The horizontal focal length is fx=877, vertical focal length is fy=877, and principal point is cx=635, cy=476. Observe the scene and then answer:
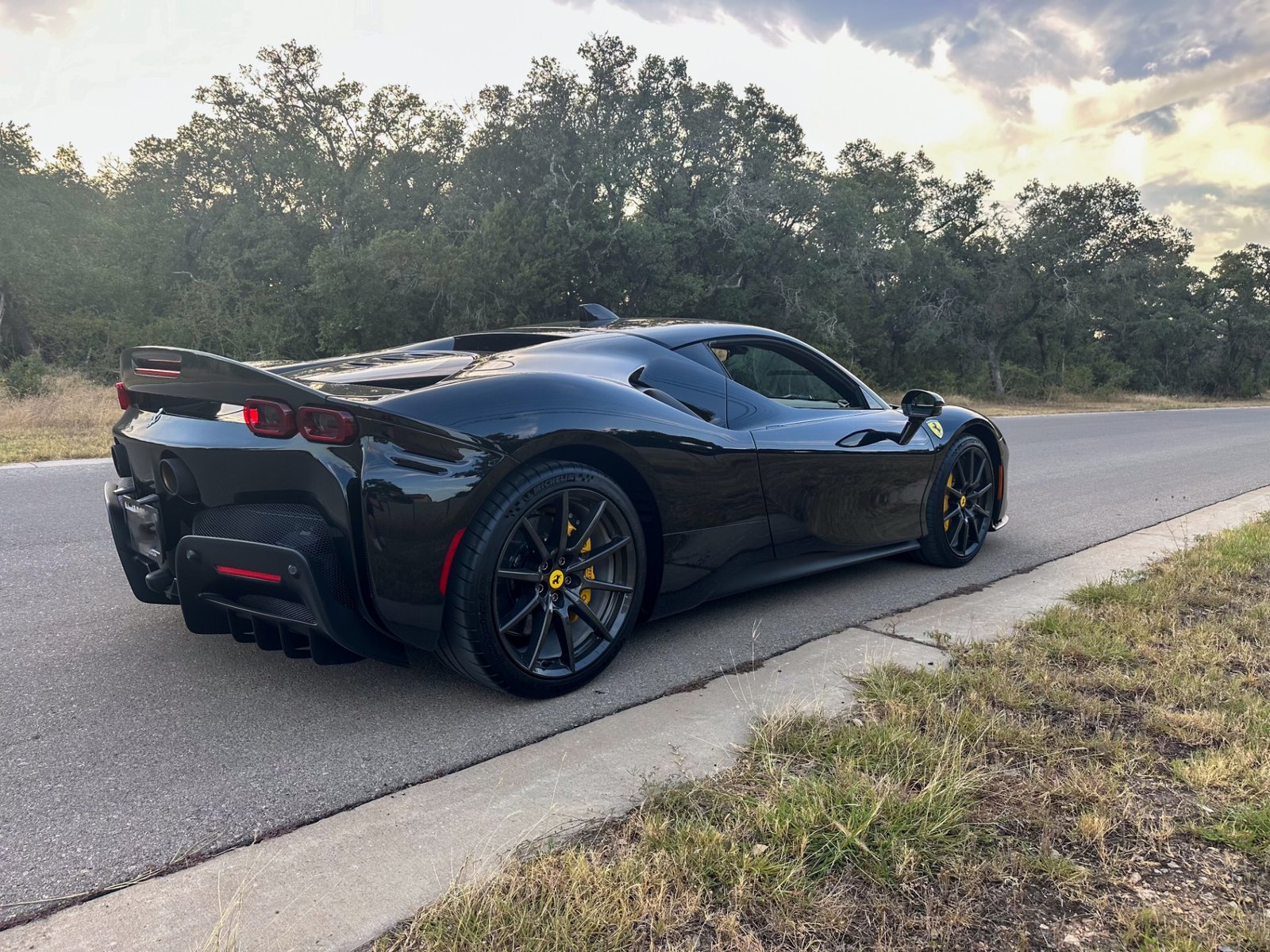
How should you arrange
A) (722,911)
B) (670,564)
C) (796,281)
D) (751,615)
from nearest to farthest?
(722,911) < (670,564) < (751,615) < (796,281)

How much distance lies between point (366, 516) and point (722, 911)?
1424 millimetres

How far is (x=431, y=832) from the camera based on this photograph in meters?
2.02

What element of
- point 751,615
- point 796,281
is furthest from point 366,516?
point 796,281

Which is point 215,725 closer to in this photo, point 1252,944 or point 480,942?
point 480,942

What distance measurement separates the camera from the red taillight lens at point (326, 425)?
2.50 meters

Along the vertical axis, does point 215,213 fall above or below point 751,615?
above

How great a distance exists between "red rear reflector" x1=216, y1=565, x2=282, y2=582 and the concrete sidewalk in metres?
0.72

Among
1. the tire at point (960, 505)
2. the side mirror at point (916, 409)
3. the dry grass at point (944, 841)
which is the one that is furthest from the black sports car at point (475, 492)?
the tire at point (960, 505)

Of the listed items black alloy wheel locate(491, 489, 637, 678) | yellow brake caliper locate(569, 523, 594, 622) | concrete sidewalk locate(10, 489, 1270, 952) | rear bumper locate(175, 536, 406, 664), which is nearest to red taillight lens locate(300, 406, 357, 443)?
rear bumper locate(175, 536, 406, 664)

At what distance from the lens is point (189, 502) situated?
2.76 m

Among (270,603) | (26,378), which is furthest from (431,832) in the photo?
(26,378)

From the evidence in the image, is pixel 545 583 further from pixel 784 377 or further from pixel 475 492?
pixel 784 377

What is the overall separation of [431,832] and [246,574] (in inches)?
38.9

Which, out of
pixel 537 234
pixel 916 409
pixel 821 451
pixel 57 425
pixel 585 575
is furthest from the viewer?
pixel 537 234
